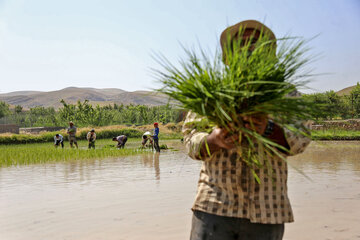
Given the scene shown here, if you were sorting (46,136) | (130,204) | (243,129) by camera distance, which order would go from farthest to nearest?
(46,136), (130,204), (243,129)

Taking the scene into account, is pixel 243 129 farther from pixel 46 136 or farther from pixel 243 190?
pixel 46 136

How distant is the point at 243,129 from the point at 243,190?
17.0 inches

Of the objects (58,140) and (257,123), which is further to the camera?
(58,140)

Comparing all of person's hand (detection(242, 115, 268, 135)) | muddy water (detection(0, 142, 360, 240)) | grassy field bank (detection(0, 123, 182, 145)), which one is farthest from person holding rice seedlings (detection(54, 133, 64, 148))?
person's hand (detection(242, 115, 268, 135))

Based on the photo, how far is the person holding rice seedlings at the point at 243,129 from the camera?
1.63m

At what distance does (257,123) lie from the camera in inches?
64.2

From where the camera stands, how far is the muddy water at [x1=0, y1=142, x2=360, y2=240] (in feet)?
16.6

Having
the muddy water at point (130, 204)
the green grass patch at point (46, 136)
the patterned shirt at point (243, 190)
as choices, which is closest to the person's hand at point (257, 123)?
the patterned shirt at point (243, 190)

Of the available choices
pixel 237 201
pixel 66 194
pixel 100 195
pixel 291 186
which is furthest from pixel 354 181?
pixel 237 201

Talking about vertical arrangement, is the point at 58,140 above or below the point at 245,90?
below

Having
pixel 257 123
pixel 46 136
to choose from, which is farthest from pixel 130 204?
pixel 46 136

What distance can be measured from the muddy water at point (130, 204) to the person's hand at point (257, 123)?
7.44 feet

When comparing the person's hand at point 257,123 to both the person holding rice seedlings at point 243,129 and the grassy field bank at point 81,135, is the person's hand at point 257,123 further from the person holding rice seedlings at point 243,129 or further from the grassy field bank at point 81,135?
the grassy field bank at point 81,135

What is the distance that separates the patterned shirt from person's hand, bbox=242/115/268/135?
246 millimetres
